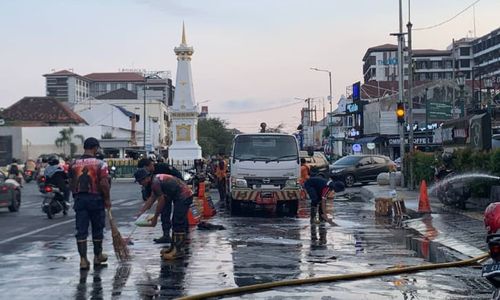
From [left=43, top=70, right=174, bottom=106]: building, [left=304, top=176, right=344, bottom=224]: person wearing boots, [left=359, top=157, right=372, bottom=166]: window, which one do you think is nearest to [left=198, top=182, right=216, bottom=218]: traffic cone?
[left=304, top=176, right=344, bottom=224]: person wearing boots

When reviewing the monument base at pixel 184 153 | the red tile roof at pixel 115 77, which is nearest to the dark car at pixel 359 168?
the monument base at pixel 184 153

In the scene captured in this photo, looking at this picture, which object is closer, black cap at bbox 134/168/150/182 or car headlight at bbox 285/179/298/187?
black cap at bbox 134/168/150/182

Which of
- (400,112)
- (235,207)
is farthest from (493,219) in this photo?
(400,112)

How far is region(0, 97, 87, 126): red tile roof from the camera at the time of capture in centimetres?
9238

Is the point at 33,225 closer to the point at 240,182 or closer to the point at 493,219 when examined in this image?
the point at 240,182

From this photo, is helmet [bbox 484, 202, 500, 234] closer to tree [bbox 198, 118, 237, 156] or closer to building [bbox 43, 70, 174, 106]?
tree [bbox 198, 118, 237, 156]

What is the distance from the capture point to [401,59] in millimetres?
35469

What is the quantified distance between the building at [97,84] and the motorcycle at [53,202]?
125285 millimetres

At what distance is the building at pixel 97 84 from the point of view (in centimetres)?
15525

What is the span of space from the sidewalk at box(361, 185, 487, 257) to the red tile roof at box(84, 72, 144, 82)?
475ft

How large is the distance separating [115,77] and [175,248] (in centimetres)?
15685

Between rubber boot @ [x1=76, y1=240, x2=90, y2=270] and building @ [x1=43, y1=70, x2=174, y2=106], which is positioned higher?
building @ [x1=43, y1=70, x2=174, y2=106]

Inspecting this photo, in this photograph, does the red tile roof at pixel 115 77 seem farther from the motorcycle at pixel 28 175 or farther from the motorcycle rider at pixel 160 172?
the motorcycle rider at pixel 160 172

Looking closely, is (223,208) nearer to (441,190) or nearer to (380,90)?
(441,190)
